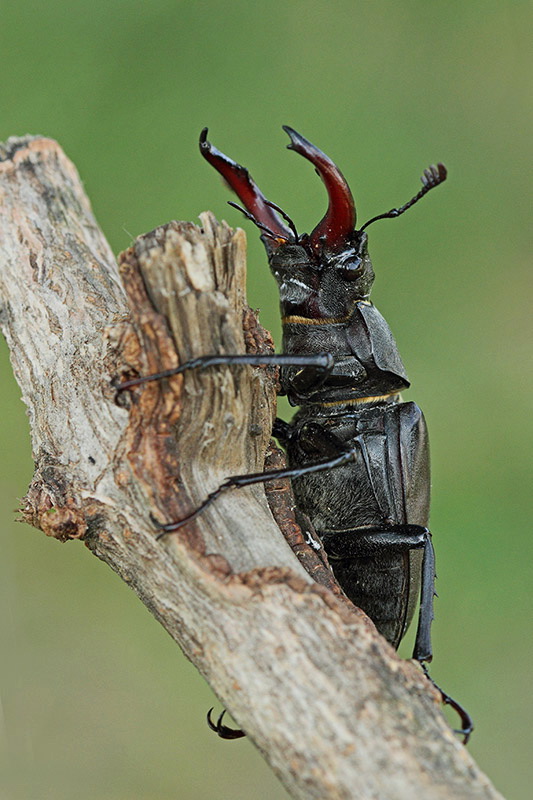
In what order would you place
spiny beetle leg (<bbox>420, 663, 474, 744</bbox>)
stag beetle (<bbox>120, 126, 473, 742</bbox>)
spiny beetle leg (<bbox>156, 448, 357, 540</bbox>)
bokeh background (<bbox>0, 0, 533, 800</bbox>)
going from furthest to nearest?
bokeh background (<bbox>0, 0, 533, 800</bbox>)
stag beetle (<bbox>120, 126, 473, 742</bbox>)
spiny beetle leg (<bbox>420, 663, 474, 744</bbox>)
spiny beetle leg (<bbox>156, 448, 357, 540</bbox>)

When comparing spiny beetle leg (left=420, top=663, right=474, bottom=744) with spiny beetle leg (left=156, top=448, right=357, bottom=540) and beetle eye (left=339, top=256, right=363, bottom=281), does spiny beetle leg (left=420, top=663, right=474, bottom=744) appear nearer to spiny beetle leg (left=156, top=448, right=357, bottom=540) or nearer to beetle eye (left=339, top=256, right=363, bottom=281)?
spiny beetle leg (left=156, top=448, right=357, bottom=540)

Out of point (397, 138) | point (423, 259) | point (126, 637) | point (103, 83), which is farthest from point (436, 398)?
point (103, 83)

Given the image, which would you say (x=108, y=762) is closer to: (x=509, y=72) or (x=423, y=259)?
(x=423, y=259)

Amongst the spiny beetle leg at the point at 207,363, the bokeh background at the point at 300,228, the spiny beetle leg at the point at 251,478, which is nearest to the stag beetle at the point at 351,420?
the spiny beetle leg at the point at 251,478

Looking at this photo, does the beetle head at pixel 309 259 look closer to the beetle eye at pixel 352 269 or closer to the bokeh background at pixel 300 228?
the beetle eye at pixel 352 269

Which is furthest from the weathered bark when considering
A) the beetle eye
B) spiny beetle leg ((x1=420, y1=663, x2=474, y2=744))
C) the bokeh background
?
the bokeh background
